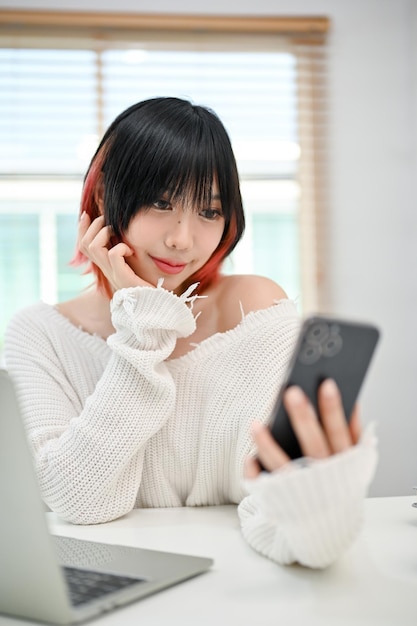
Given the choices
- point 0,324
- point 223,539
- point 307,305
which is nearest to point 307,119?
point 307,305

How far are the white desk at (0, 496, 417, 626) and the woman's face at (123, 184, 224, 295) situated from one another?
46cm

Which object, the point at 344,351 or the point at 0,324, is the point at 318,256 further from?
the point at 344,351

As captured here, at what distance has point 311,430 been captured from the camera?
0.66 m

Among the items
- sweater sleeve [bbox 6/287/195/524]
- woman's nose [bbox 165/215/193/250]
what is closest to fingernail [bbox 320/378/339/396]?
sweater sleeve [bbox 6/287/195/524]

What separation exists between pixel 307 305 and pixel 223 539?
2094mm

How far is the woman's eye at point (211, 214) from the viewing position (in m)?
1.31

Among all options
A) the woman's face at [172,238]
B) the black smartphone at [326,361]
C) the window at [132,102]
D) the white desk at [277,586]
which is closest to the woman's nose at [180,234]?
the woman's face at [172,238]

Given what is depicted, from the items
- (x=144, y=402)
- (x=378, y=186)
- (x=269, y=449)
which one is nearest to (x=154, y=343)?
(x=144, y=402)

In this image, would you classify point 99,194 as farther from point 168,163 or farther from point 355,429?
point 355,429

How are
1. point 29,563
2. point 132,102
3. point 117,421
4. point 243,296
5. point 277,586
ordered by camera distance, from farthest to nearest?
point 132,102
point 243,296
point 117,421
point 277,586
point 29,563

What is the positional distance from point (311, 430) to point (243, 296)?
73cm

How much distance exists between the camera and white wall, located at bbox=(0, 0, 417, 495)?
299cm

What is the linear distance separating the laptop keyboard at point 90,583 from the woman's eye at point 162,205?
68 cm

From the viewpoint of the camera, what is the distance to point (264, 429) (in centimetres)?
68
